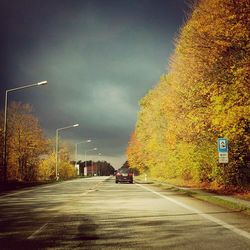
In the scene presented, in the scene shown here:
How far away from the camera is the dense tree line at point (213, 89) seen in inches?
673

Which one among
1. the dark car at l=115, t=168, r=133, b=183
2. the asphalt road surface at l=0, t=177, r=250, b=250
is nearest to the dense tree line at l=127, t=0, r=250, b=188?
the asphalt road surface at l=0, t=177, r=250, b=250

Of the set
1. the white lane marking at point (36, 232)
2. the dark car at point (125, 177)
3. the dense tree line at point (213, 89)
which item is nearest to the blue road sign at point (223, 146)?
the dense tree line at point (213, 89)

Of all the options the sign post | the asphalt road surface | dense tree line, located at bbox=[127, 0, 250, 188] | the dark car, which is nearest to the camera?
the asphalt road surface

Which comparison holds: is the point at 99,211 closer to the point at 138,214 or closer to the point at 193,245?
the point at 138,214

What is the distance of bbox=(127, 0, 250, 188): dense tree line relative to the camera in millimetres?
17094

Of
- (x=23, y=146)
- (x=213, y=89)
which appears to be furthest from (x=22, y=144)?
(x=213, y=89)

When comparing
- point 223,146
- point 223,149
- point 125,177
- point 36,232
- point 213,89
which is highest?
point 213,89

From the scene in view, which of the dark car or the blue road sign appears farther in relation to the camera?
the dark car

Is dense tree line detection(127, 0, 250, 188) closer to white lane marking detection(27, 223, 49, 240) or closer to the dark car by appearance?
white lane marking detection(27, 223, 49, 240)

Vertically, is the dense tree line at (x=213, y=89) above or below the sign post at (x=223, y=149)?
above

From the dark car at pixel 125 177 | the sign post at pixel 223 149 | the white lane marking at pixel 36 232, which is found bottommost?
the white lane marking at pixel 36 232

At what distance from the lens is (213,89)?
1912 centimetres

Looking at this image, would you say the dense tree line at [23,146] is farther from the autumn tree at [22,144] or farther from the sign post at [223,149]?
the sign post at [223,149]

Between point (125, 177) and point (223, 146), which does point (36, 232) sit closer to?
point (223, 146)
